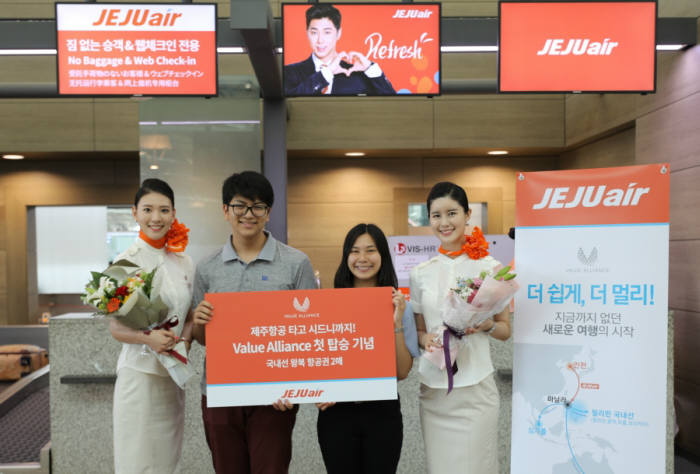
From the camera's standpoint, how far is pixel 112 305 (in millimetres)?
1659

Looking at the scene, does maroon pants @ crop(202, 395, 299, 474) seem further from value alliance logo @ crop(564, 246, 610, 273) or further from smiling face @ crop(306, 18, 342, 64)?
smiling face @ crop(306, 18, 342, 64)

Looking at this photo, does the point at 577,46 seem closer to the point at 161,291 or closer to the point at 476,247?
the point at 476,247

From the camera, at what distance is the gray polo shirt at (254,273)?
186cm

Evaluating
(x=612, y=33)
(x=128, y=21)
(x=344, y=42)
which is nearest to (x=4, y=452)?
(x=128, y=21)

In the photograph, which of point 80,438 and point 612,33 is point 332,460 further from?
point 612,33

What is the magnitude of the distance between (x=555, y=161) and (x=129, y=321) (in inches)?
229

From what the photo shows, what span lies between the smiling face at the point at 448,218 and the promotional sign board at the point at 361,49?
182 cm

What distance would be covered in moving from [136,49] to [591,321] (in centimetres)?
327

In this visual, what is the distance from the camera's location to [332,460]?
179 centimetres

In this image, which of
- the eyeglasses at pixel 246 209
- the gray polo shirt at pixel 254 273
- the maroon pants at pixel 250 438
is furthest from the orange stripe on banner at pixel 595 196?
the maroon pants at pixel 250 438

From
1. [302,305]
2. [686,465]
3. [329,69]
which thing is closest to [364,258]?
[302,305]

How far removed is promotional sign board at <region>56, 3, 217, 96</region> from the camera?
10.8 feet

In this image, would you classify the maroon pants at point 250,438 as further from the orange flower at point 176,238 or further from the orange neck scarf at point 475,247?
the orange neck scarf at point 475,247

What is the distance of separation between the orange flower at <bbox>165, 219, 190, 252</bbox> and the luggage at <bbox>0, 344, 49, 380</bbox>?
430 centimetres
